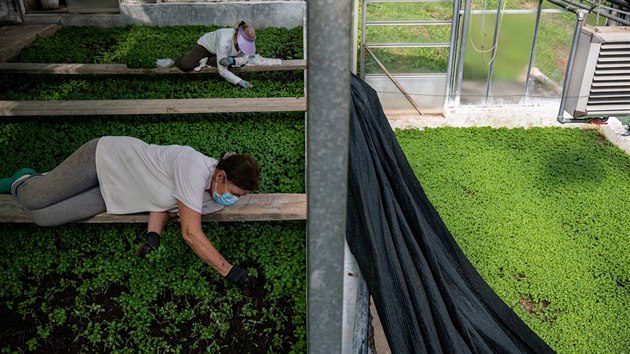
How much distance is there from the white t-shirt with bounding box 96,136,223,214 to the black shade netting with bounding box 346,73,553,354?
1061 mm

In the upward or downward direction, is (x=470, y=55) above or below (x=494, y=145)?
above

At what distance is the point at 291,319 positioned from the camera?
13.9ft

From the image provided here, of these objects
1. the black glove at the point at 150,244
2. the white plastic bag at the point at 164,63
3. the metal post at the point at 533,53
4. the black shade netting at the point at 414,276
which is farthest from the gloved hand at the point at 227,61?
the metal post at the point at 533,53

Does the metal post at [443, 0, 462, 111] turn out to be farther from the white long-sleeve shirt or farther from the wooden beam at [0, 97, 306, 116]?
the wooden beam at [0, 97, 306, 116]

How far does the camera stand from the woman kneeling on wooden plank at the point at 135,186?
12.9 feet

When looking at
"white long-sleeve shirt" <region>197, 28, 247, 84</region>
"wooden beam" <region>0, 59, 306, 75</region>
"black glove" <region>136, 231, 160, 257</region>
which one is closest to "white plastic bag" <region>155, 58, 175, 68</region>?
"wooden beam" <region>0, 59, 306, 75</region>

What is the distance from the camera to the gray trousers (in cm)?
415

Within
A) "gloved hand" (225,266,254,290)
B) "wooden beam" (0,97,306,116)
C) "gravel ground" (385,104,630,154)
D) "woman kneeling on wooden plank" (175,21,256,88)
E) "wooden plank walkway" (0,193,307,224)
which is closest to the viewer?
"gloved hand" (225,266,254,290)

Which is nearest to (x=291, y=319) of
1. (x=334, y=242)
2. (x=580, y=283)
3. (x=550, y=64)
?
(x=334, y=242)

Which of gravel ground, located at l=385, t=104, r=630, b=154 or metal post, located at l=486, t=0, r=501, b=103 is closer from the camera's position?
metal post, located at l=486, t=0, r=501, b=103

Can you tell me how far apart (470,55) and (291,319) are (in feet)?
22.8

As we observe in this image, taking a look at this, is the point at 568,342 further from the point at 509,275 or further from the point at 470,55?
the point at 470,55

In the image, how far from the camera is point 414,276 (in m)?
3.79

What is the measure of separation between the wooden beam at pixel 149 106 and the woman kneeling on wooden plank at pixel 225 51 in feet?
3.23
